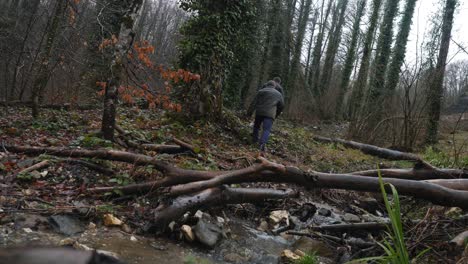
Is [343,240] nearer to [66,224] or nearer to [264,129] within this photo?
[66,224]

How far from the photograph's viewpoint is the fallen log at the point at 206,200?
12.1 ft

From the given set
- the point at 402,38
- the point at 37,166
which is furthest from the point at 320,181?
the point at 402,38

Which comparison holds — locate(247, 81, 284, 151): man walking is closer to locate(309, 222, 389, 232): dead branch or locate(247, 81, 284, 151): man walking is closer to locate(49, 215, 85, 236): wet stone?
locate(309, 222, 389, 232): dead branch

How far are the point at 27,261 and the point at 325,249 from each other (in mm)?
3265

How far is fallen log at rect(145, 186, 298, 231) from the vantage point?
145 inches

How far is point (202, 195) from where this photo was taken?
404cm

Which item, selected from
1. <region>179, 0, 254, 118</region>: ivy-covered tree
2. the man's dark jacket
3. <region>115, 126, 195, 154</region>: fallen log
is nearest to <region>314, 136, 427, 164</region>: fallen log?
the man's dark jacket

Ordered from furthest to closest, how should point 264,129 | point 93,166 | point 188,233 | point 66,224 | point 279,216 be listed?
point 264,129
point 93,166
point 279,216
point 188,233
point 66,224

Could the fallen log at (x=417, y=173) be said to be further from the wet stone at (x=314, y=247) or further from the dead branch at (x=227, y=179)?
the dead branch at (x=227, y=179)

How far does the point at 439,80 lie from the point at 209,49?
28.6 ft

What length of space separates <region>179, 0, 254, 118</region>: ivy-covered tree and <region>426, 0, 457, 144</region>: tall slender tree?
22.9 ft

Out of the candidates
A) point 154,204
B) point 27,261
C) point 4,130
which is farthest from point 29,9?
point 27,261

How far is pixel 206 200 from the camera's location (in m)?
4.05

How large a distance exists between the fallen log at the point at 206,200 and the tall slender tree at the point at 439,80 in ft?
→ 32.8
